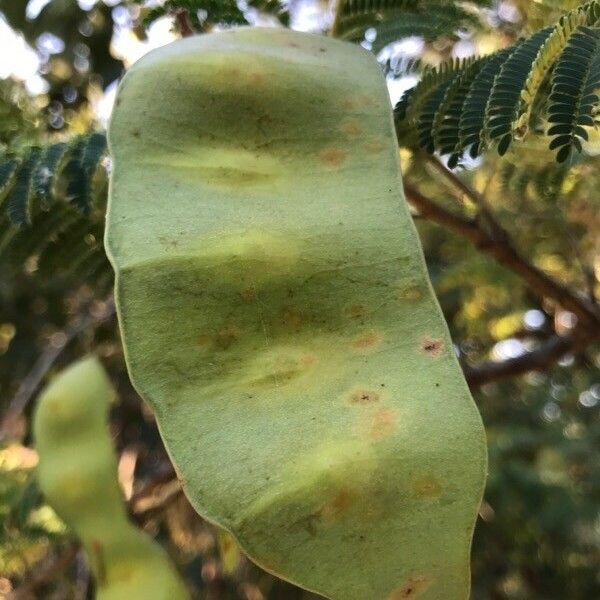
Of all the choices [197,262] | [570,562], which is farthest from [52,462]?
[570,562]

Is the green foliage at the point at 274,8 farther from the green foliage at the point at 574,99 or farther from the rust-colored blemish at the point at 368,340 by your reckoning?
the rust-colored blemish at the point at 368,340

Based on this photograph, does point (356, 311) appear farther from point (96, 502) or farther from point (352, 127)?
point (96, 502)

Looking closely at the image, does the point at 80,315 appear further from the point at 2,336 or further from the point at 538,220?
the point at 538,220

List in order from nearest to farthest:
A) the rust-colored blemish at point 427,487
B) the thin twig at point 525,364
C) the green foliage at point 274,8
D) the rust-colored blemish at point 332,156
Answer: the rust-colored blemish at point 427,487
the rust-colored blemish at point 332,156
the green foliage at point 274,8
the thin twig at point 525,364

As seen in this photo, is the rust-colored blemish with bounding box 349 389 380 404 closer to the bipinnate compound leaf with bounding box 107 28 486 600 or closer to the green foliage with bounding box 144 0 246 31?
the bipinnate compound leaf with bounding box 107 28 486 600

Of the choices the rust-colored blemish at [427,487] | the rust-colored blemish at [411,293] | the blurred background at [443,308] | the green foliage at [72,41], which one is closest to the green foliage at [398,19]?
the blurred background at [443,308]
